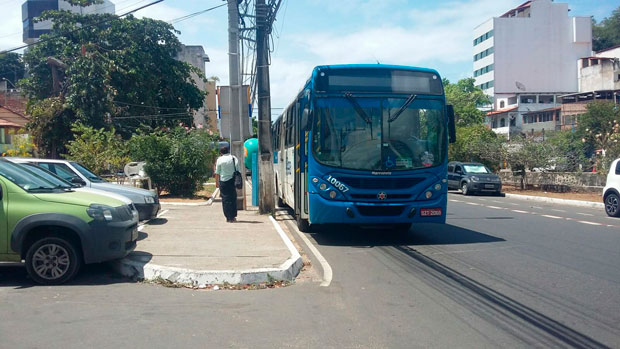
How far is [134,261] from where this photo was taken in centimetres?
728

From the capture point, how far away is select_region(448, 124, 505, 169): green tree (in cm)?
2888

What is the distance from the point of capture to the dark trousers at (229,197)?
38.6 feet

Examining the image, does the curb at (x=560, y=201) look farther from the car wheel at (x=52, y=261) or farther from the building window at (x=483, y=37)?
the building window at (x=483, y=37)

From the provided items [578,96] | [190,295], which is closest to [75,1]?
[190,295]

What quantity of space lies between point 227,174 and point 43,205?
5563 millimetres

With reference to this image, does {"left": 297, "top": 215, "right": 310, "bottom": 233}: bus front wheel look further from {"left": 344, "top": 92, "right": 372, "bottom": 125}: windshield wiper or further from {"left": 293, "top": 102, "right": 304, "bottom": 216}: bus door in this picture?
{"left": 344, "top": 92, "right": 372, "bottom": 125}: windshield wiper

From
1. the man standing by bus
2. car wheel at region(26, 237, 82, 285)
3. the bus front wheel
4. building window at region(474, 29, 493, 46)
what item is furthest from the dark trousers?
building window at region(474, 29, 493, 46)

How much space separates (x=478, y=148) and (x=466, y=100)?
121 ft

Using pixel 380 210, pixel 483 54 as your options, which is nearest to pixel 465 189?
pixel 380 210

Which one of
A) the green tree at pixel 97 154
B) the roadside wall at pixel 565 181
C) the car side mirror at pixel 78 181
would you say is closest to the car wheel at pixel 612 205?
the roadside wall at pixel 565 181

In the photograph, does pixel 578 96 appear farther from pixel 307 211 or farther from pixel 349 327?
pixel 349 327

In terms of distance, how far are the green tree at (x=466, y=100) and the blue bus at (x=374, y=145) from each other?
4168cm

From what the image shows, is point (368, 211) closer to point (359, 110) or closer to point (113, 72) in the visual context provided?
point (359, 110)

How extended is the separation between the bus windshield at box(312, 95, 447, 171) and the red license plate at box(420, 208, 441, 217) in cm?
84
